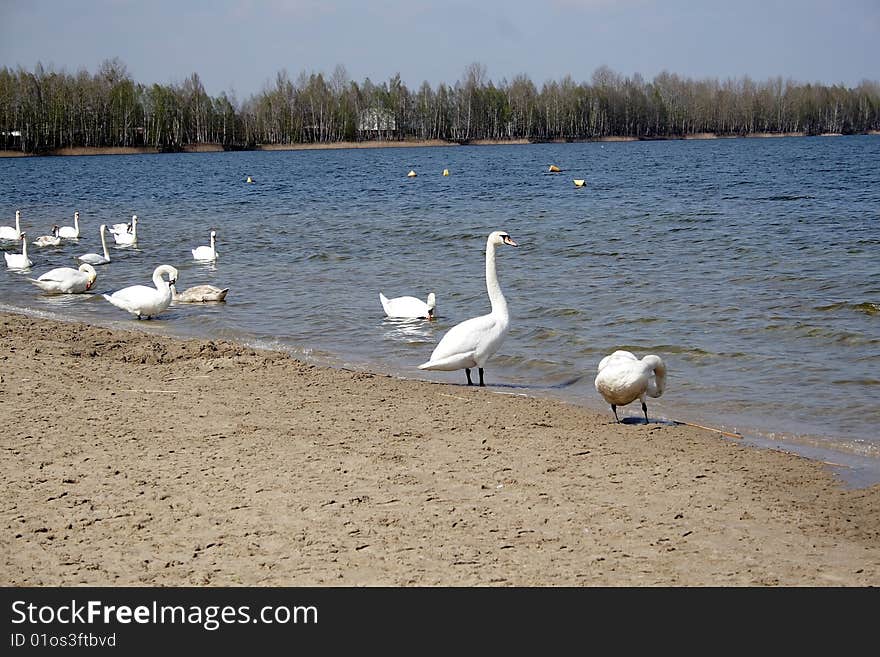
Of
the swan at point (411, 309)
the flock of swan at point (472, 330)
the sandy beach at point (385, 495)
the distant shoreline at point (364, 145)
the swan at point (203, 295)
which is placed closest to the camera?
the sandy beach at point (385, 495)

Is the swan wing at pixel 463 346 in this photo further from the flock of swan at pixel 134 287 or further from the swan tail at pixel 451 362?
the flock of swan at pixel 134 287

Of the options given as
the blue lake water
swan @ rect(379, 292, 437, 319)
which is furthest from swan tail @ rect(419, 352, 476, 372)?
swan @ rect(379, 292, 437, 319)

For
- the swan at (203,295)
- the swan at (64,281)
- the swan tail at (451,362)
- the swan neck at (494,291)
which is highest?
the swan neck at (494,291)

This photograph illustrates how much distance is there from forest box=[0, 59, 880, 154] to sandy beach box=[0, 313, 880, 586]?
4815 inches

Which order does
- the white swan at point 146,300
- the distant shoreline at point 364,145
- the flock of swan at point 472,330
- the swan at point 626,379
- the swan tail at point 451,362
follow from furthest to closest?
the distant shoreline at point 364,145, the white swan at point 146,300, the swan tail at point 451,362, the flock of swan at point 472,330, the swan at point 626,379

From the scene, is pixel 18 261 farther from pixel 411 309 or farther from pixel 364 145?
pixel 364 145

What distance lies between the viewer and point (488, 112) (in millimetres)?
144500

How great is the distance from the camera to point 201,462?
6504mm

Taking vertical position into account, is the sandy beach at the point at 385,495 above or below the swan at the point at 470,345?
below

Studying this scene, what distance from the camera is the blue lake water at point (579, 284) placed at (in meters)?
10.1

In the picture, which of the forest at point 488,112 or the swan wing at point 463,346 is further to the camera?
the forest at point 488,112

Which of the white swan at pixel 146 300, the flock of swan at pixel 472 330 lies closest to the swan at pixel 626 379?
the flock of swan at pixel 472 330

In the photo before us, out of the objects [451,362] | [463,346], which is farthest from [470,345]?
[451,362]

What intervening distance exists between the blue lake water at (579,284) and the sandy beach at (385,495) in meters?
1.31
